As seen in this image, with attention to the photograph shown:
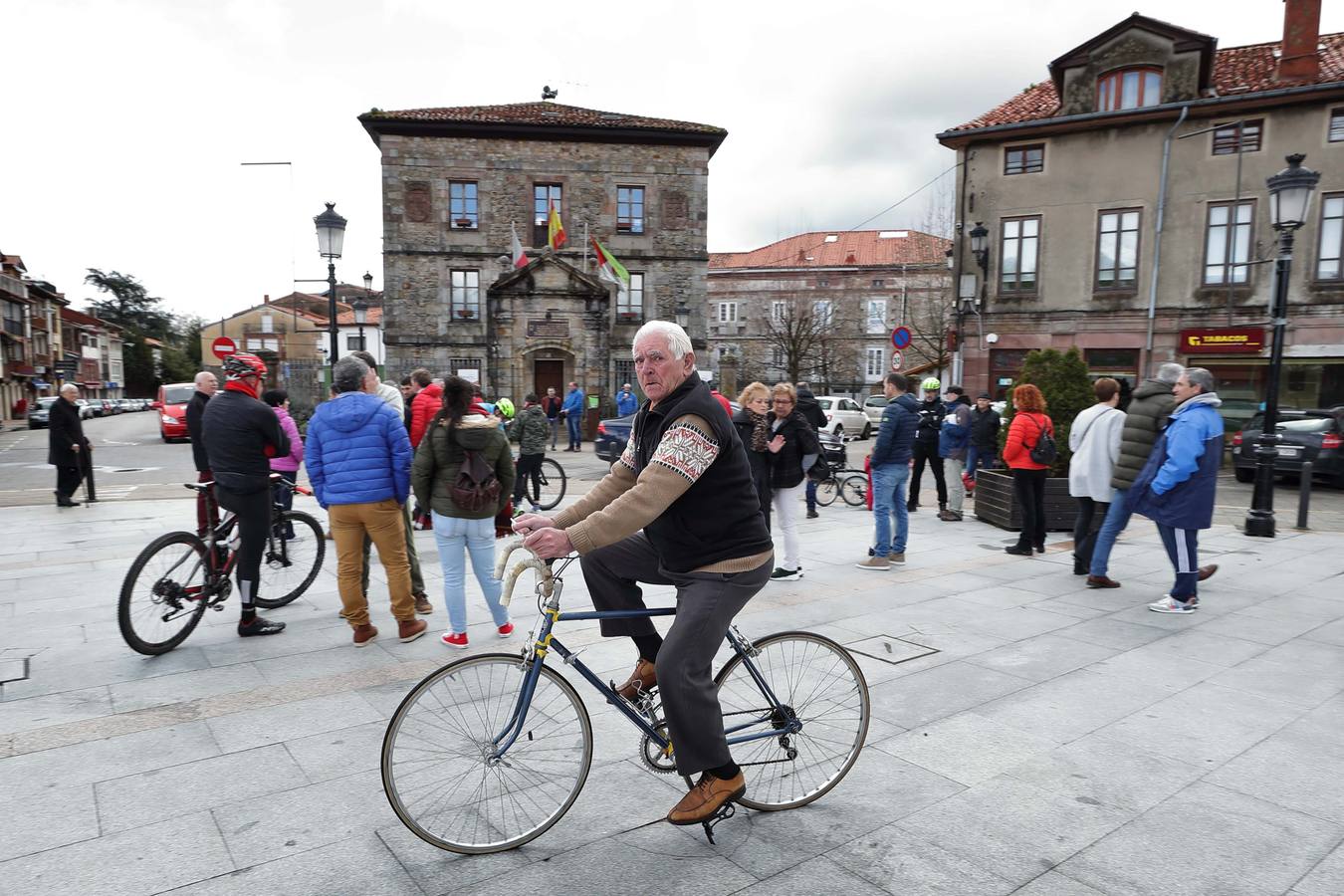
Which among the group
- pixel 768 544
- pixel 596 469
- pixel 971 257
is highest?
pixel 971 257

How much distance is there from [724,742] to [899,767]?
118 cm

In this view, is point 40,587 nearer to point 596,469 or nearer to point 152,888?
point 152,888

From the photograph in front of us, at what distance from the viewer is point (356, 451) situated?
16.8ft

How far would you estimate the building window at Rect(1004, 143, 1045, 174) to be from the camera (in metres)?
25.6

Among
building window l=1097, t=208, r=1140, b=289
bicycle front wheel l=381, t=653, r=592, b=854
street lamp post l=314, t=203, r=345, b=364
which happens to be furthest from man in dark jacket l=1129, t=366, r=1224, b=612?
building window l=1097, t=208, r=1140, b=289

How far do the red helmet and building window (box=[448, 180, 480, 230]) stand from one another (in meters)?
29.1

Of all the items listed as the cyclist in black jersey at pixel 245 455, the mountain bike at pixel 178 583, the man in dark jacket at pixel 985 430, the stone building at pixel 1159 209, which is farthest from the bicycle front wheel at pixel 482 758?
the stone building at pixel 1159 209

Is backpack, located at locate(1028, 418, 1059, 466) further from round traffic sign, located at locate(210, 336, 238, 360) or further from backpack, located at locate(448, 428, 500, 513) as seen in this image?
round traffic sign, located at locate(210, 336, 238, 360)

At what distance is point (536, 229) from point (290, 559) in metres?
28.6

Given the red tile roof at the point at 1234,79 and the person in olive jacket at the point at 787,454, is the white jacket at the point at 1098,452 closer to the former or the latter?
the person in olive jacket at the point at 787,454

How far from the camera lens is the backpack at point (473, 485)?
5211mm

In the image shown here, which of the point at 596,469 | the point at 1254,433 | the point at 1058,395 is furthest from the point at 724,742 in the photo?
the point at 1254,433

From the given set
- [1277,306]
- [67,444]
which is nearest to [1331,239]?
[1277,306]

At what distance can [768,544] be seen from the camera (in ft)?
9.94
